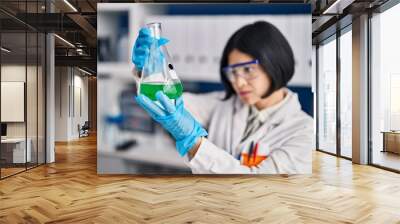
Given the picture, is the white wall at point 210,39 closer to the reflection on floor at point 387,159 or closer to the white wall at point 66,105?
the reflection on floor at point 387,159

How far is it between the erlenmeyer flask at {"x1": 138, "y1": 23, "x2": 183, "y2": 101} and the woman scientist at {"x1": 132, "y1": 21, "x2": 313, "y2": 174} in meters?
0.28

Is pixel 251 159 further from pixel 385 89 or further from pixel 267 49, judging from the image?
pixel 385 89

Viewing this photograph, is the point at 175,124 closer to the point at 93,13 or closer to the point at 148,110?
the point at 148,110

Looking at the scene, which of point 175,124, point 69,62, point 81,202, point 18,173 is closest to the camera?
point 81,202

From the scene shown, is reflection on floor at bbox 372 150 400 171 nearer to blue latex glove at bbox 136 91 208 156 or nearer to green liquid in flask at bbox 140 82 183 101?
blue latex glove at bbox 136 91 208 156

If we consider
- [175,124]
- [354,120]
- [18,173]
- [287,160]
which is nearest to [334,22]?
[354,120]

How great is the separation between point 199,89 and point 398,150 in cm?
368

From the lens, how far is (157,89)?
5129mm

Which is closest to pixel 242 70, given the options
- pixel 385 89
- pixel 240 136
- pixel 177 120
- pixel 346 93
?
pixel 240 136

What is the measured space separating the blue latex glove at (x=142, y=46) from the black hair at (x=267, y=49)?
3.30 feet

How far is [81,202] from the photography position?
4312 mm

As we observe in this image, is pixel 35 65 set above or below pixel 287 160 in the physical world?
above

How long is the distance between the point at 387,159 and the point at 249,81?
328 centimetres

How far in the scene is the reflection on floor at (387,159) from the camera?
6762 millimetres
